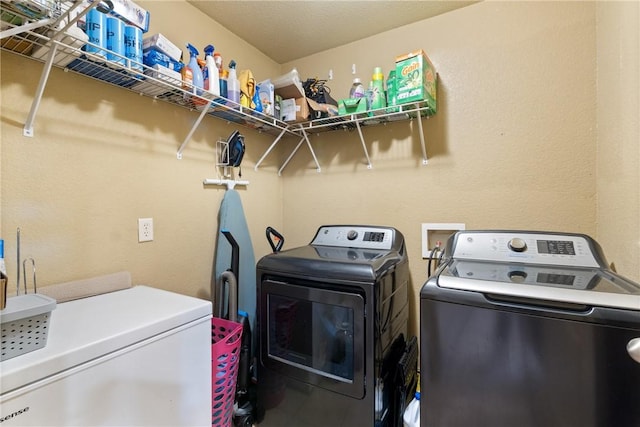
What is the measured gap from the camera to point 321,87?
2.05m

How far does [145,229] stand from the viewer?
148 centimetres

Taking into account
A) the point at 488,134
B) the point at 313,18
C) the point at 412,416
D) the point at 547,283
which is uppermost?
the point at 313,18

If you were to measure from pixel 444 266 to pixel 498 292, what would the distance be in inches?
12.0

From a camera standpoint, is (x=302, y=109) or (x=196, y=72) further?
(x=302, y=109)

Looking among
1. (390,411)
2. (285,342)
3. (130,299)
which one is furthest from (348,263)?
(130,299)

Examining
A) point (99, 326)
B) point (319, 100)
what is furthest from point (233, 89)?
point (99, 326)

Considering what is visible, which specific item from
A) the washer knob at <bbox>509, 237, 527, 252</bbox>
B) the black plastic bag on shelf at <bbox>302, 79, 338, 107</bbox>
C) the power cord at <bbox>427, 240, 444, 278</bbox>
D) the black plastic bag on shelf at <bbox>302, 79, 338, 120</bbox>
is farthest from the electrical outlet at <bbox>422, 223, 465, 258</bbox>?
the black plastic bag on shelf at <bbox>302, 79, 338, 107</bbox>

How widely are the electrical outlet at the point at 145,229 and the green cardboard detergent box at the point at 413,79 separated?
1463 mm

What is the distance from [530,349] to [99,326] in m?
1.27

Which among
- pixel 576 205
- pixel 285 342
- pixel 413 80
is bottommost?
pixel 285 342

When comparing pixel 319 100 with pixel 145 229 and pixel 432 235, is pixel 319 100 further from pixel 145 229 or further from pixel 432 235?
pixel 145 229

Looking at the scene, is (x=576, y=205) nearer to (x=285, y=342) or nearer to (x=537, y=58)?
(x=537, y=58)

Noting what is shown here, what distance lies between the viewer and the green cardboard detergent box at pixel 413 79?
60.4 inches

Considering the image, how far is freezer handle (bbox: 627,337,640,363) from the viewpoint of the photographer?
68 cm
